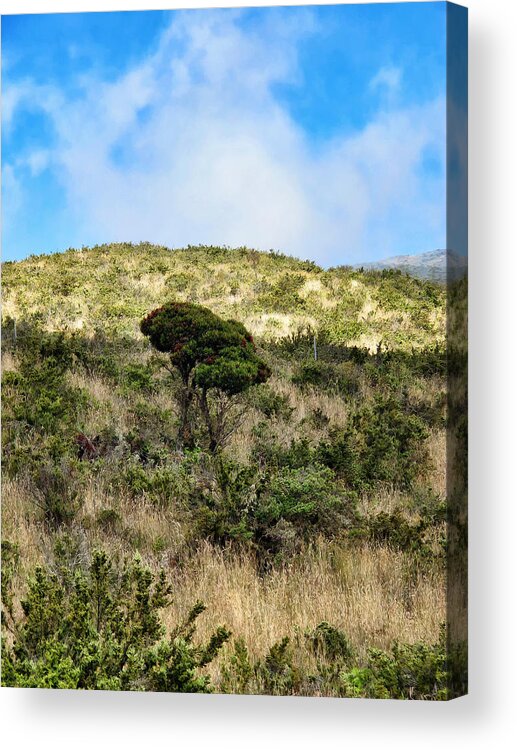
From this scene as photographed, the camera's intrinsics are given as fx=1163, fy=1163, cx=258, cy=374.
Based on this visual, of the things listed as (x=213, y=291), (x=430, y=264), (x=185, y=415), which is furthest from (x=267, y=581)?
(x=430, y=264)

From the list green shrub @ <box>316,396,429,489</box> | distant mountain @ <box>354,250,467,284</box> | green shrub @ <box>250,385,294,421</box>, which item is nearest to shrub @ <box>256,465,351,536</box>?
green shrub @ <box>316,396,429,489</box>

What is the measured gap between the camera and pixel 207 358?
7746 millimetres

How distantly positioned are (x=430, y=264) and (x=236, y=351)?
1492 mm

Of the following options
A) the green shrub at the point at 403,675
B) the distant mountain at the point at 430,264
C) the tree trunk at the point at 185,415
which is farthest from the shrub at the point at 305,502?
the distant mountain at the point at 430,264

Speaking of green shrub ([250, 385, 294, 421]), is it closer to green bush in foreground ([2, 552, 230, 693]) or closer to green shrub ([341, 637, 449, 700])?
green bush in foreground ([2, 552, 230, 693])

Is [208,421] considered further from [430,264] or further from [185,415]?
[430,264]

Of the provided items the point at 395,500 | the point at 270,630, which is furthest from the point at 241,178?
the point at 270,630

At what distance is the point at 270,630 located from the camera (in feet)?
22.5

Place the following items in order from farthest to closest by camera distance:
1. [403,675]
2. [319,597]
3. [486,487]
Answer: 1. [319,597]
2. [486,487]
3. [403,675]

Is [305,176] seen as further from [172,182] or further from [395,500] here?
[395,500]

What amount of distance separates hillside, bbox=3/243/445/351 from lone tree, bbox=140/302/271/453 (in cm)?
9

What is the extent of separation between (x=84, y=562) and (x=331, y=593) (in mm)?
1579

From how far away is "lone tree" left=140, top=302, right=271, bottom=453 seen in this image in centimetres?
752

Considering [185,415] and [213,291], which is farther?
[185,415]
